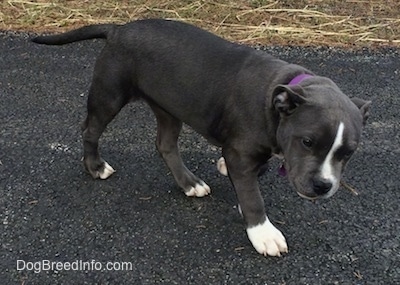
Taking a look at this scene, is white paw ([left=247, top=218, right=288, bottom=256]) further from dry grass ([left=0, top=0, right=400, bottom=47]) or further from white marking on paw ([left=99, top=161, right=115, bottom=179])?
dry grass ([left=0, top=0, right=400, bottom=47])

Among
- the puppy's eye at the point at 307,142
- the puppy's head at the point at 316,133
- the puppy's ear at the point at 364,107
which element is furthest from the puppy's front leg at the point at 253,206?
the puppy's ear at the point at 364,107

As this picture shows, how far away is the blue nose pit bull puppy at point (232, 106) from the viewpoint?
10.9 feet

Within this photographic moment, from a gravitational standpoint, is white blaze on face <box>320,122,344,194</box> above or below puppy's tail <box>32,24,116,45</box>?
above

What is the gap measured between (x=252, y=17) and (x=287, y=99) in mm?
4025

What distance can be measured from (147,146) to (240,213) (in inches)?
42.8

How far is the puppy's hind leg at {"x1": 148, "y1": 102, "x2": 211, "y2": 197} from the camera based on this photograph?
4324 millimetres

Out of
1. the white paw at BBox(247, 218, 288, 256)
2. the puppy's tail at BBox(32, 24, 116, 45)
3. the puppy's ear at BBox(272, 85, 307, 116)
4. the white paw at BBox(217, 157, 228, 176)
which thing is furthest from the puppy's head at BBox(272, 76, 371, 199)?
the puppy's tail at BBox(32, 24, 116, 45)

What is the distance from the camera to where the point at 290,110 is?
3.39 meters

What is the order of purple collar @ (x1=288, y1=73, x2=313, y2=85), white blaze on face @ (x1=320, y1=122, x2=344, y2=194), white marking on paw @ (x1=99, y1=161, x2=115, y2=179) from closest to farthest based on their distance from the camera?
1. white blaze on face @ (x1=320, y1=122, x2=344, y2=194)
2. purple collar @ (x1=288, y1=73, x2=313, y2=85)
3. white marking on paw @ (x1=99, y1=161, x2=115, y2=179)

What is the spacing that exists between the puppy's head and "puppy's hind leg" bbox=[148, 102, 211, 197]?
990mm

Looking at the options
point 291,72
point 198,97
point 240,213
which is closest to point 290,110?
point 291,72

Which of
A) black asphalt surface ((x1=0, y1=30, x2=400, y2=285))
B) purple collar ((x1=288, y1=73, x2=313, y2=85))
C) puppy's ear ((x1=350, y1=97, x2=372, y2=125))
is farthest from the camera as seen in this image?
black asphalt surface ((x1=0, y1=30, x2=400, y2=285))

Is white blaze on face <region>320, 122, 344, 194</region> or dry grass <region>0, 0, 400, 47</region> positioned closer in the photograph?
white blaze on face <region>320, 122, 344, 194</region>

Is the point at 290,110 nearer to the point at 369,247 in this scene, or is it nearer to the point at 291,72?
the point at 291,72
